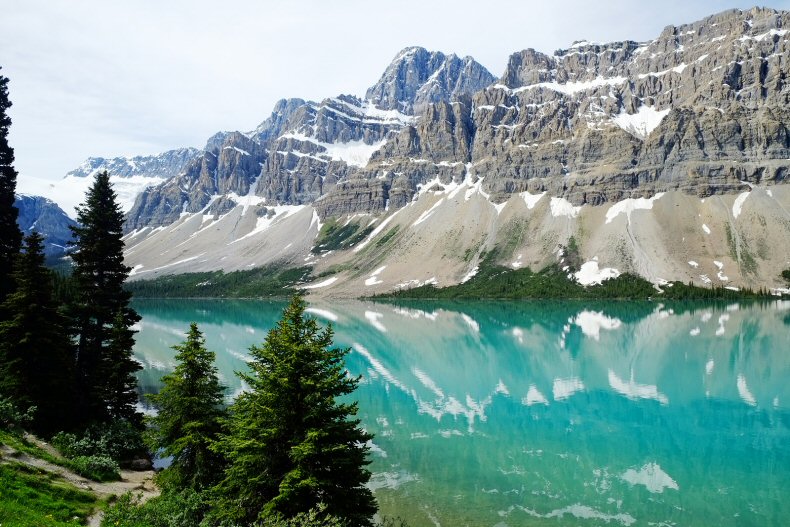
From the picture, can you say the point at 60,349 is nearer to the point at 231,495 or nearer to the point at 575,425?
the point at 231,495

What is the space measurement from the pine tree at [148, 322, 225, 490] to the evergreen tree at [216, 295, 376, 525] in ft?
13.5

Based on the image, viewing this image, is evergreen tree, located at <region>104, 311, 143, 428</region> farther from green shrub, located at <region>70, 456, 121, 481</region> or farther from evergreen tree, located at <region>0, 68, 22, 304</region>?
evergreen tree, located at <region>0, 68, 22, 304</region>

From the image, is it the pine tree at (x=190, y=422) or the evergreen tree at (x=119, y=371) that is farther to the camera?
the evergreen tree at (x=119, y=371)

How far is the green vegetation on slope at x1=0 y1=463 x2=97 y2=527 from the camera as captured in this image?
13.4m

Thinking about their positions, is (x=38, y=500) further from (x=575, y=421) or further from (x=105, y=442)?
(x=575, y=421)

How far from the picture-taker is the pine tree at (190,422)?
20.8 metres

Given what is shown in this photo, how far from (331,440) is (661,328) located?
100216mm

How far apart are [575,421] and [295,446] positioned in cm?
3402

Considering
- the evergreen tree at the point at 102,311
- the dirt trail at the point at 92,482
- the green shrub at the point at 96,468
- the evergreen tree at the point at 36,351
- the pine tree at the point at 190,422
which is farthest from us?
the evergreen tree at the point at 102,311

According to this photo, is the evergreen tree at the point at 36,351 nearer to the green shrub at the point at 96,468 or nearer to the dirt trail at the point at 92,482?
the dirt trail at the point at 92,482

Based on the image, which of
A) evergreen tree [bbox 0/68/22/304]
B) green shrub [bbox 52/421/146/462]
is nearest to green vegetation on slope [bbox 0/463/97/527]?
green shrub [bbox 52/421/146/462]

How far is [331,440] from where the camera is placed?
54.4 feet

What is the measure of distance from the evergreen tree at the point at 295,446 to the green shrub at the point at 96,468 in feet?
29.9

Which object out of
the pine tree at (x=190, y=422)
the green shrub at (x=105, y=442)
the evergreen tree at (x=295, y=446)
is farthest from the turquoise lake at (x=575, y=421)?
the green shrub at (x=105, y=442)
